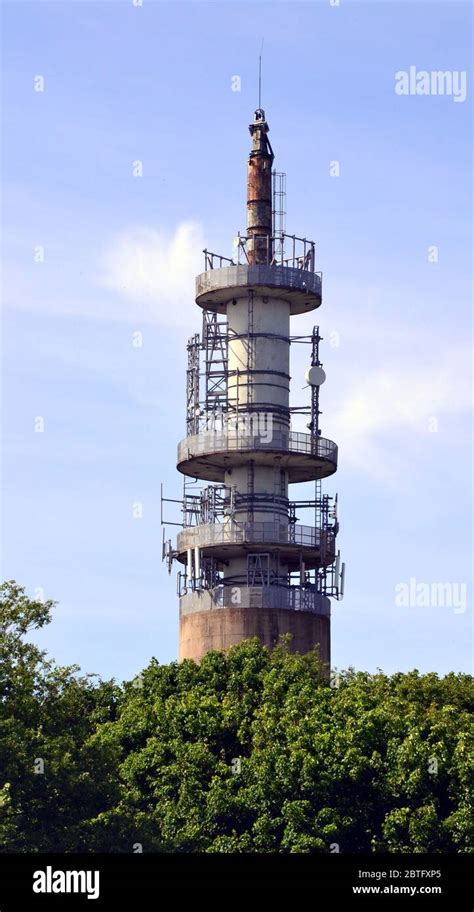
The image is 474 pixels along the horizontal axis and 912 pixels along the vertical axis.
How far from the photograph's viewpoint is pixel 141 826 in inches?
3319

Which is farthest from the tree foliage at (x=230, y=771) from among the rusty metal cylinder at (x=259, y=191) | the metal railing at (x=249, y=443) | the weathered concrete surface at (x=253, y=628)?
the rusty metal cylinder at (x=259, y=191)

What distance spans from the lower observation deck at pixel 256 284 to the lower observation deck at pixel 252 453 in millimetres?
7583

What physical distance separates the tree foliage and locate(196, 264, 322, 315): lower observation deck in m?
25.9

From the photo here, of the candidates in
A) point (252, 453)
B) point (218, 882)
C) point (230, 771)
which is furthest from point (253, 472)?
point (218, 882)

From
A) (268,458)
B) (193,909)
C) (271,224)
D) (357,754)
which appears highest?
(271,224)

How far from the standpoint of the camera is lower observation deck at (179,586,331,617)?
110688mm

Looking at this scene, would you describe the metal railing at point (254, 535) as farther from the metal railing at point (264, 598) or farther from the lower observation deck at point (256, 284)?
the lower observation deck at point (256, 284)

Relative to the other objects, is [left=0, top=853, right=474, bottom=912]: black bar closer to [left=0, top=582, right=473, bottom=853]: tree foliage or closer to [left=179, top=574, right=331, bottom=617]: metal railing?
[left=0, top=582, right=473, bottom=853]: tree foliage

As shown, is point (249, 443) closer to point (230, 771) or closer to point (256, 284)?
point (256, 284)

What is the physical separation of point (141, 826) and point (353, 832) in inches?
329

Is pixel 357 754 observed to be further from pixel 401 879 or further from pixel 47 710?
pixel 401 879

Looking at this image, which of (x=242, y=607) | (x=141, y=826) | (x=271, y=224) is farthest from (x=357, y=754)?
(x=271, y=224)

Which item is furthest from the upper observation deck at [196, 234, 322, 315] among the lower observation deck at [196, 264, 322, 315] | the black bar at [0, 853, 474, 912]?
the black bar at [0, 853, 474, 912]

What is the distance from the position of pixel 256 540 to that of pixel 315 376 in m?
9.93
